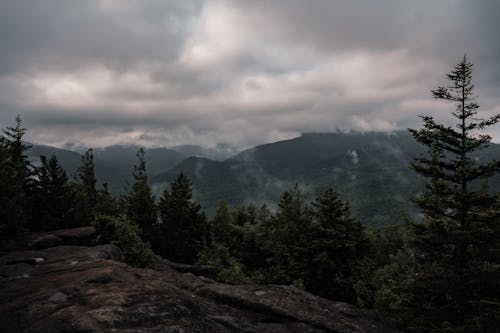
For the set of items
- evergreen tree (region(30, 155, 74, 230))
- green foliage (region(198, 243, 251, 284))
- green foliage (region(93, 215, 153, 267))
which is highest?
evergreen tree (region(30, 155, 74, 230))

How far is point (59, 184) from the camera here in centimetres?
4331

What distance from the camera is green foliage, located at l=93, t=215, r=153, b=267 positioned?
30.9 metres

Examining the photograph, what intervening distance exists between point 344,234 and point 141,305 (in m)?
31.5

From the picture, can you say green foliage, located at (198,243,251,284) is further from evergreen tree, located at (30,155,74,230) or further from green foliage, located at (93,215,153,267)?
evergreen tree, located at (30,155,74,230)

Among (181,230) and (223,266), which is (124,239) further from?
(181,230)

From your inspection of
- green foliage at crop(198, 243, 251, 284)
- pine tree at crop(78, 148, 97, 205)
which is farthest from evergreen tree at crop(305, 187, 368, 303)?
pine tree at crop(78, 148, 97, 205)

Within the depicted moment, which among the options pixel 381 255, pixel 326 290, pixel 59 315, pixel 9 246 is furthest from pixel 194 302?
pixel 381 255

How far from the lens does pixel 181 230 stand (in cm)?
5209

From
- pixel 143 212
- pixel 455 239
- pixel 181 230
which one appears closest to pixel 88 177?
pixel 143 212

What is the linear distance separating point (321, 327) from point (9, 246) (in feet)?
83.8

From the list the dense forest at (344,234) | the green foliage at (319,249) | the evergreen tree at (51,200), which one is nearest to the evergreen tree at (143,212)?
the dense forest at (344,234)

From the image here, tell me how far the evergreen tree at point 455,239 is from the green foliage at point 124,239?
A: 22328 millimetres

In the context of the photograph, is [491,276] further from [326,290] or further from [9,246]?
[9,246]

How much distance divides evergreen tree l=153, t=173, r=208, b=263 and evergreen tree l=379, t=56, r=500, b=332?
36.7 metres
